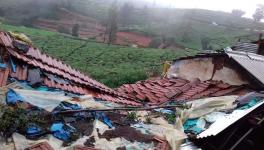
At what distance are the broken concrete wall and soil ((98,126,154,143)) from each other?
264 inches

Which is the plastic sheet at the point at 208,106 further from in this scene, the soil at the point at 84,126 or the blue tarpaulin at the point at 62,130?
the blue tarpaulin at the point at 62,130

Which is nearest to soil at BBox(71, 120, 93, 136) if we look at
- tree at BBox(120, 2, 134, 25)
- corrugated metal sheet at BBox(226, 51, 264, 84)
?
corrugated metal sheet at BBox(226, 51, 264, 84)

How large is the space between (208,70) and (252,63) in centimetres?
180

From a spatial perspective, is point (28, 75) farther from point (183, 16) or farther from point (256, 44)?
point (183, 16)

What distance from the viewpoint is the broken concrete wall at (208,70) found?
14.0 metres

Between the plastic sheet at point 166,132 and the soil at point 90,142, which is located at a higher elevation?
the soil at point 90,142

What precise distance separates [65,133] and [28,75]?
8.37 feet

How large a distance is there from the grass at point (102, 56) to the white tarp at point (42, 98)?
22.9 m

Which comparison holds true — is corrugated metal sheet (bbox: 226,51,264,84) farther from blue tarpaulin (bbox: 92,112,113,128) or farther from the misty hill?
the misty hill

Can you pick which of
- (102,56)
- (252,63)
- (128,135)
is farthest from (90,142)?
(102,56)

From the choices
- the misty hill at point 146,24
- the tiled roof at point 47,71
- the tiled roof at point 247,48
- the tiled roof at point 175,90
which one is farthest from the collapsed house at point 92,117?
the misty hill at point 146,24

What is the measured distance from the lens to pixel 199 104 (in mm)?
10500

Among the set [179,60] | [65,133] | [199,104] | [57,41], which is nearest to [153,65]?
[57,41]

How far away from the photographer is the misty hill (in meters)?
55.8
